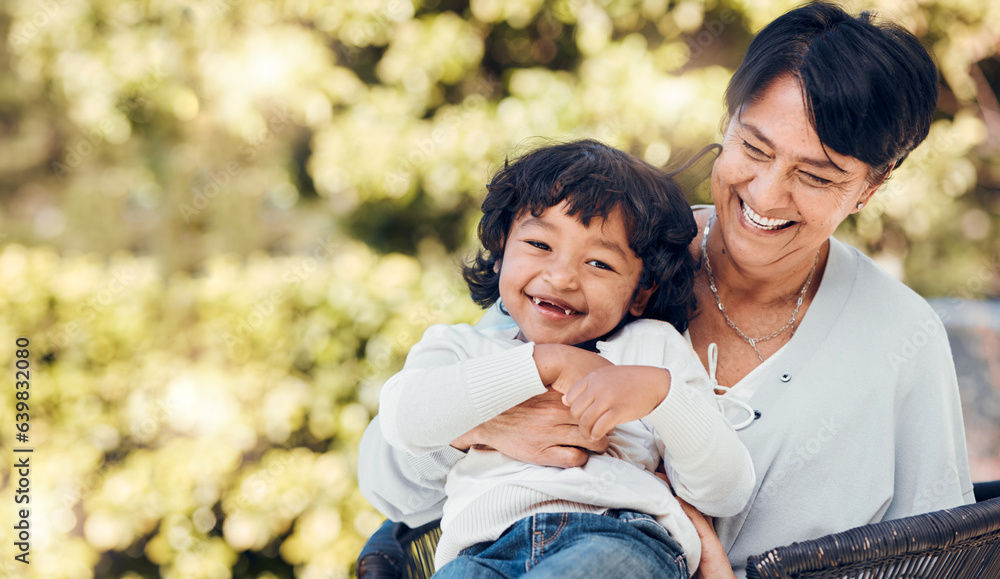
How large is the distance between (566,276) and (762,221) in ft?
1.63

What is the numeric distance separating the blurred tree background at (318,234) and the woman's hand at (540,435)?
169 cm

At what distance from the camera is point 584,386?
1.27 meters

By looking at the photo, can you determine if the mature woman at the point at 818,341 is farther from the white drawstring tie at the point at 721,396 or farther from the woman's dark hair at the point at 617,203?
the woman's dark hair at the point at 617,203

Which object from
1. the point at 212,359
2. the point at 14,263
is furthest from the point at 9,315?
the point at 212,359

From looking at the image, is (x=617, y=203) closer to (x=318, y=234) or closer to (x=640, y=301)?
(x=640, y=301)

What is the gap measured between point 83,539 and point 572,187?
3.22 metres

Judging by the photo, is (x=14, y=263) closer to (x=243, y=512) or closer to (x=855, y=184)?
(x=243, y=512)

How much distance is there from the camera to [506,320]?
5.98 ft

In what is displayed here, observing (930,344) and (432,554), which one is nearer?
(930,344)

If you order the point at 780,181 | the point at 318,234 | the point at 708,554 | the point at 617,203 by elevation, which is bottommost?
the point at 318,234

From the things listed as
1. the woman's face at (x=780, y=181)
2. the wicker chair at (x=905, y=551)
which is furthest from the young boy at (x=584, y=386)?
the wicker chair at (x=905, y=551)

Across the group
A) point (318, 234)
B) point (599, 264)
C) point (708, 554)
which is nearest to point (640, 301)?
point (599, 264)

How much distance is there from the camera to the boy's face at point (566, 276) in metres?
1.52

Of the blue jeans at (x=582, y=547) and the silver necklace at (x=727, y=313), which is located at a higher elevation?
the silver necklace at (x=727, y=313)
